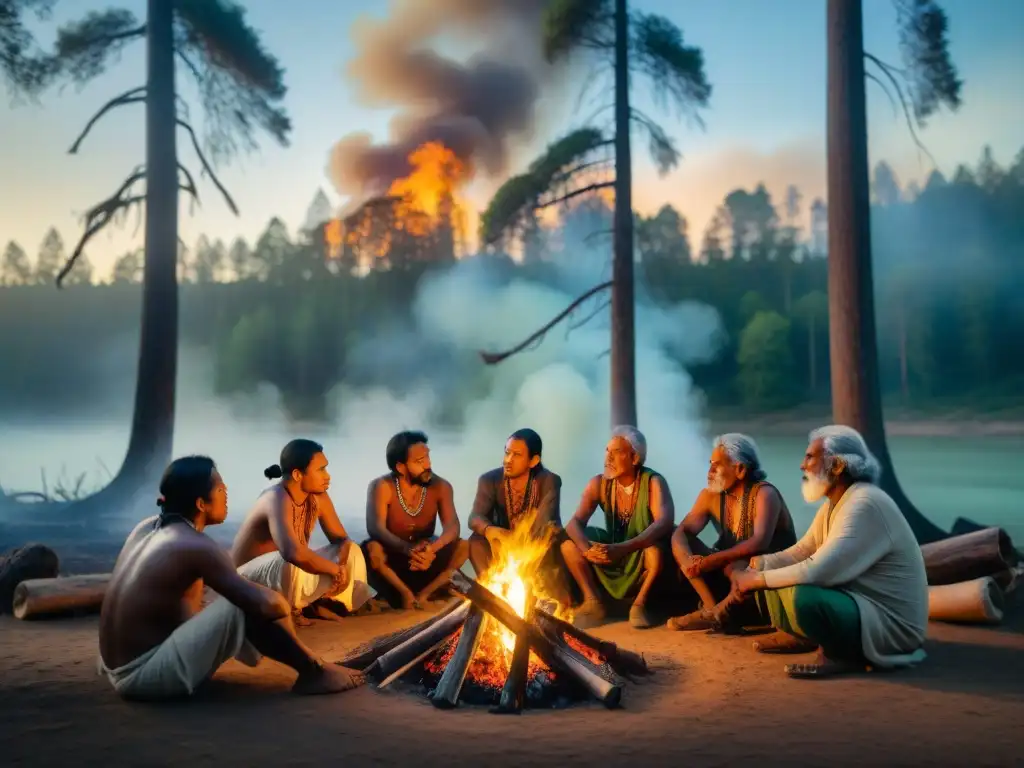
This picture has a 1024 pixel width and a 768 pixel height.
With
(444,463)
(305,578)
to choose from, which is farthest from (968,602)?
(444,463)

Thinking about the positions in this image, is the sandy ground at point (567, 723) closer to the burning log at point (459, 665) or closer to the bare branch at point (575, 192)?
the burning log at point (459, 665)

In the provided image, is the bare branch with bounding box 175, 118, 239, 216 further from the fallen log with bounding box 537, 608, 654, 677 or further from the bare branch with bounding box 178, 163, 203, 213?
the fallen log with bounding box 537, 608, 654, 677

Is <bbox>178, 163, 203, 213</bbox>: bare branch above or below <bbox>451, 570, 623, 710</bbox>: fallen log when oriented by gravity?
above

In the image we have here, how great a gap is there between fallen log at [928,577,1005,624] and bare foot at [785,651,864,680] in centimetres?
169

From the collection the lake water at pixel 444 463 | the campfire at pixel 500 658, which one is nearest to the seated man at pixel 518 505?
the campfire at pixel 500 658

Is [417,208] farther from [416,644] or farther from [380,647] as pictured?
[416,644]

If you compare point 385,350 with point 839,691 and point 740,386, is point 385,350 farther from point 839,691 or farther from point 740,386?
point 839,691

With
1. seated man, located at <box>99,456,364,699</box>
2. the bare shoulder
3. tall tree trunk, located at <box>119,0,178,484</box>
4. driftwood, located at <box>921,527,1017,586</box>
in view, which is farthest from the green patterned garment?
tall tree trunk, located at <box>119,0,178,484</box>

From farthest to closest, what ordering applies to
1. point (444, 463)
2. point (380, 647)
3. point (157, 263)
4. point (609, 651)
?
point (444, 463)
point (157, 263)
point (380, 647)
point (609, 651)

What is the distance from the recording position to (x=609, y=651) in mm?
5105

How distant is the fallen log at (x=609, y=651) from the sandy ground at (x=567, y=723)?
0.14 metres

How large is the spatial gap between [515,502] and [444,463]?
21.9 feet

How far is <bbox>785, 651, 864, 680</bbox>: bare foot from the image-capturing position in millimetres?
5023

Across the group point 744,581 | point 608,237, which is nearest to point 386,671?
point 744,581
